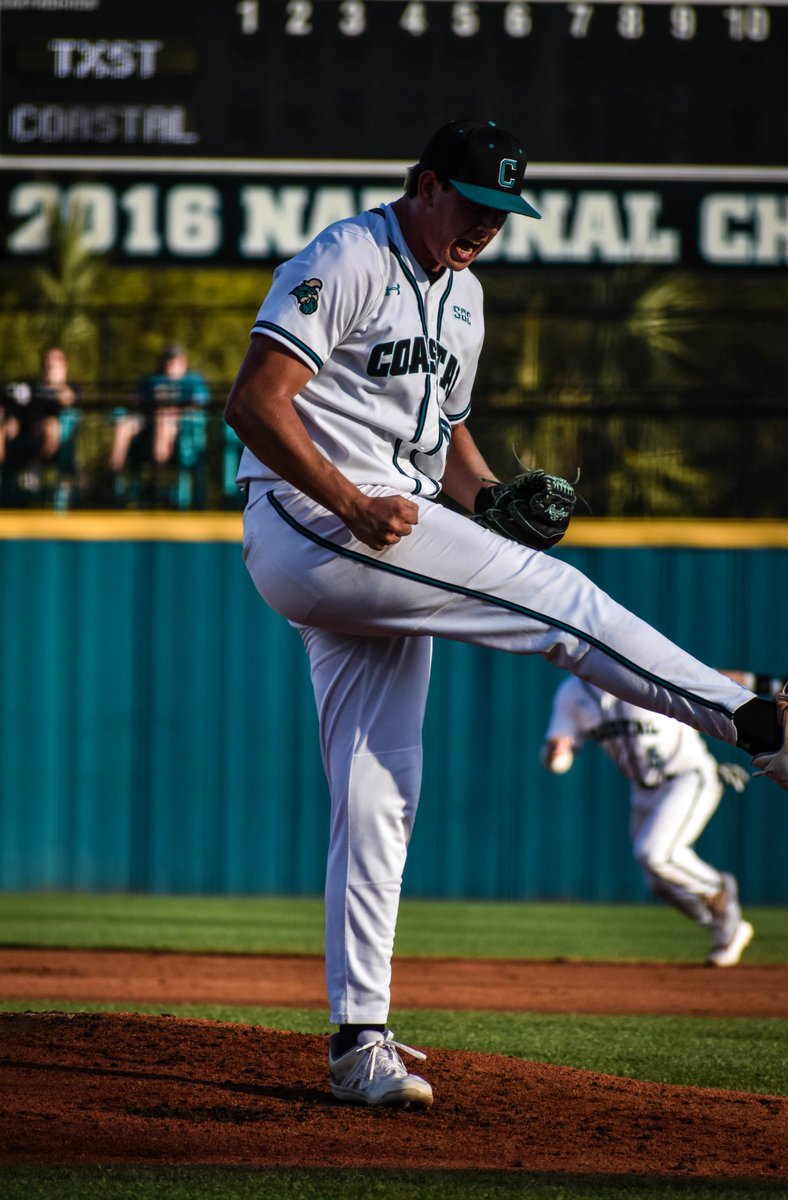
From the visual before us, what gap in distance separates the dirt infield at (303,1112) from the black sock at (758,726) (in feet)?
2.60

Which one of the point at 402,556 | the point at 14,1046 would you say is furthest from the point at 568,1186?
the point at 14,1046

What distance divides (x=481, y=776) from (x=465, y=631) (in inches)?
328

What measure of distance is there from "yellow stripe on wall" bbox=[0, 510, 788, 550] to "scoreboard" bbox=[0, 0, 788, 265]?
7.06 ft

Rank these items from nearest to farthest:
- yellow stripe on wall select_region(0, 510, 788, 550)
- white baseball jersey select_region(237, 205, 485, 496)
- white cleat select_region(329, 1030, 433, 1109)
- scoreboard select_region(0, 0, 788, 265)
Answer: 1. white baseball jersey select_region(237, 205, 485, 496)
2. white cleat select_region(329, 1030, 433, 1109)
3. scoreboard select_region(0, 0, 788, 265)
4. yellow stripe on wall select_region(0, 510, 788, 550)

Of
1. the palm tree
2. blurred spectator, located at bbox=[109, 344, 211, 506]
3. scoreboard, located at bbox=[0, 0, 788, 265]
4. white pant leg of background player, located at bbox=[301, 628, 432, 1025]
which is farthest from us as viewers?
the palm tree

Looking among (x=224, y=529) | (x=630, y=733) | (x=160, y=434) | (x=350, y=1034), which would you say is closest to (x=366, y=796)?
(x=350, y=1034)

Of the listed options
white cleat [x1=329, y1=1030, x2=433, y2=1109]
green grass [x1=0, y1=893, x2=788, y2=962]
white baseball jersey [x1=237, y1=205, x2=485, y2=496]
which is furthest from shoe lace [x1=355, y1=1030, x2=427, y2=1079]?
green grass [x1=0, y1=893, x2=788, y2=962]

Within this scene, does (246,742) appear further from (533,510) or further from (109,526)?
(533,510)

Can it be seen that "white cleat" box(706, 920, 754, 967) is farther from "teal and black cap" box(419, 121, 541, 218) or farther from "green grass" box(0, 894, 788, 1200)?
"teal and black cap" box(419, 121, 541, 218)

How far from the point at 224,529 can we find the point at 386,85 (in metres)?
3.08

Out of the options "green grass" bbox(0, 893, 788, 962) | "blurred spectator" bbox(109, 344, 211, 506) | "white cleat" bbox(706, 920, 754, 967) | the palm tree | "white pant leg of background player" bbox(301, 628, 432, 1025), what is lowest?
"green grass" bbox(0, 893, 788, 962)

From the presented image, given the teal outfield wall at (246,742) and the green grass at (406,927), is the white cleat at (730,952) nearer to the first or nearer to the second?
the green grass at (406,927)

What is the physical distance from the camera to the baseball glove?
3.63 m

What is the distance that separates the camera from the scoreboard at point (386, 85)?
1103cm
